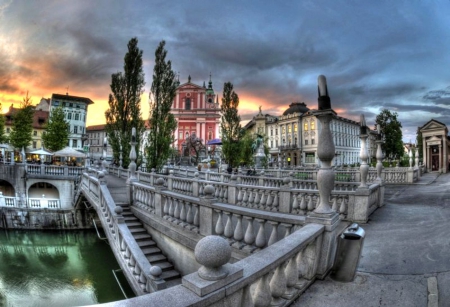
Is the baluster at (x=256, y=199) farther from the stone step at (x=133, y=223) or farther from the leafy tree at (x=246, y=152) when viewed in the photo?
the leafy tree at (x=246, y=152)

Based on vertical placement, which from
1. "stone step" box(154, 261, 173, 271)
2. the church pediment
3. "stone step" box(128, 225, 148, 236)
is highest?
the church pediment

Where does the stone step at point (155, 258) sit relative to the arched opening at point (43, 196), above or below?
above

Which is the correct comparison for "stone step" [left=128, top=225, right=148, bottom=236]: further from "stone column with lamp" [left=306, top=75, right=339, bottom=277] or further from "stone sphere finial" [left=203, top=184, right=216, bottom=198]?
"stone column with lamp" [left=306, top=75, right=339, bottom=277]

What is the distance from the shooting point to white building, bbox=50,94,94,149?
64688 mm

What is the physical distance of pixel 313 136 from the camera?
6788cm

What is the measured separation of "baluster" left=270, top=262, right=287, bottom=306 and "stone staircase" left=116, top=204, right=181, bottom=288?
15.9 ft

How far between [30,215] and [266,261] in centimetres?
2512

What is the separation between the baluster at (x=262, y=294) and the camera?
2783mm

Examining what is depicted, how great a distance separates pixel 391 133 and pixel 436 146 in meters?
12.9

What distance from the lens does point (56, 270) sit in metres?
14.4

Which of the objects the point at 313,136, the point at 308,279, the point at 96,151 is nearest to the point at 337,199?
the point at 308,279

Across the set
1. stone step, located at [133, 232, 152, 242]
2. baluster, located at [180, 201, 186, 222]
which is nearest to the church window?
stone step, located at [133, 232, 152, 242]

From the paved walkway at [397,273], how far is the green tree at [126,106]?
936 inches

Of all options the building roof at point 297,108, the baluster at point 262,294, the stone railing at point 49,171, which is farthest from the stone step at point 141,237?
the building roof at point 297,108
